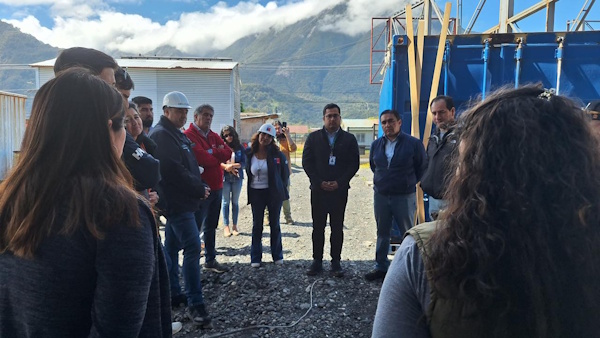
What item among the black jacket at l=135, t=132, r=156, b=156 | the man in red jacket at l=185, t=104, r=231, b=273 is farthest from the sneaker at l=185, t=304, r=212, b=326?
the black jacket at l=135, t=132, r=156, b=156

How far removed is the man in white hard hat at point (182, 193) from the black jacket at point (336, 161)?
167cm

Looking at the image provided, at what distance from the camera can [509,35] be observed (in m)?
4.68

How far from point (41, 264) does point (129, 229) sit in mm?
264

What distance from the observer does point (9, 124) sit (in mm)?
8359

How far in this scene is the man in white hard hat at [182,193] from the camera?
374 centimetres

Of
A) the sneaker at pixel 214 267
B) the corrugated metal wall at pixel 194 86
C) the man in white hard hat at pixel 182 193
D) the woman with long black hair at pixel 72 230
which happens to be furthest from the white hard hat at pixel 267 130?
the corrugated metal wall at pixel 194 86

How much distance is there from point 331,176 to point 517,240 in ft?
14.0

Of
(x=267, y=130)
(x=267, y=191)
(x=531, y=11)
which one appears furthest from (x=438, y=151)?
(x=531, y=11)

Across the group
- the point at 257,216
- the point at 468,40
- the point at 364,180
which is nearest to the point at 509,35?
the point at 468,40

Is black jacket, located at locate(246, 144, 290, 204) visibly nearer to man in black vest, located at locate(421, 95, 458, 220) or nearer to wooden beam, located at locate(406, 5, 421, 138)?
wooden beam, located at locate(406, 5, 421, 138)

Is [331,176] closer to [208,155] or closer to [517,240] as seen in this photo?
[208,155]

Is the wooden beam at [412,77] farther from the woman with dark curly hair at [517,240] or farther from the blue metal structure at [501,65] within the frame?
the woman with dark curly hair at [517,240]

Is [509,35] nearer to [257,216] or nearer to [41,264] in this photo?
[257,216]

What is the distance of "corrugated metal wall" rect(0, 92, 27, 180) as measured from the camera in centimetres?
809
